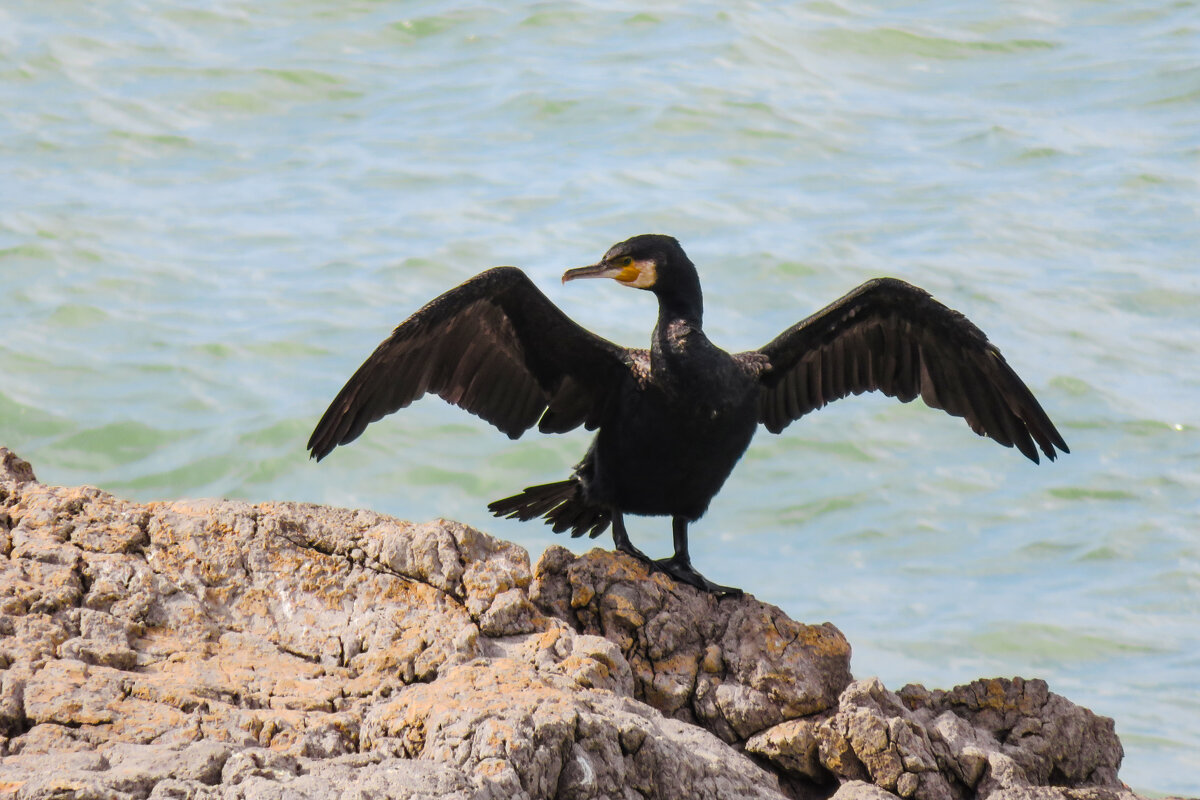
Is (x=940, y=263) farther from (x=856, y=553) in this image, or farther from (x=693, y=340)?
(x=693, y=340)

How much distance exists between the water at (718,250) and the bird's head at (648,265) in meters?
2.96

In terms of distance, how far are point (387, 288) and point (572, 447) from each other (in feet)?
6.83

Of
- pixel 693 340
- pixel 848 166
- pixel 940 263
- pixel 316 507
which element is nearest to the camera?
pixel 316 507

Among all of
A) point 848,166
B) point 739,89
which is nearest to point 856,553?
point 848,166

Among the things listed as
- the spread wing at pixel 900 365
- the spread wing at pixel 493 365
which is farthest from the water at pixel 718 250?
the spread wing at pixel 493 365

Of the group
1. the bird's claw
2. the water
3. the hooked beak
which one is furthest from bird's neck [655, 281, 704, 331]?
the water

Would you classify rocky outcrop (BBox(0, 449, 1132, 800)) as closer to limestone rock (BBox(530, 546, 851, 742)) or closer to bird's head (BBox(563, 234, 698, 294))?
limestone rock (BBox(530, 546, 851, 742))

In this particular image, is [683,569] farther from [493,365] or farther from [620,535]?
[493,365]

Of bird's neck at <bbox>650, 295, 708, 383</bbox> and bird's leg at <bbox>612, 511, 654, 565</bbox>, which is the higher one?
bird's neck at <bbox>650, 295, 708, 383</bbox>

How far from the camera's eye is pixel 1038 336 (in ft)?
33.0

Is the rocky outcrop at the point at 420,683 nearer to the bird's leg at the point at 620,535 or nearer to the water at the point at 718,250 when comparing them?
the bird's leg at the point at 620,535

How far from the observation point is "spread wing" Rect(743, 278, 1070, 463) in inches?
191

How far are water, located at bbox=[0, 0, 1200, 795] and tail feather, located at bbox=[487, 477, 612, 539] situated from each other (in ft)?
8.37

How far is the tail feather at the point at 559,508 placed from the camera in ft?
15.9
